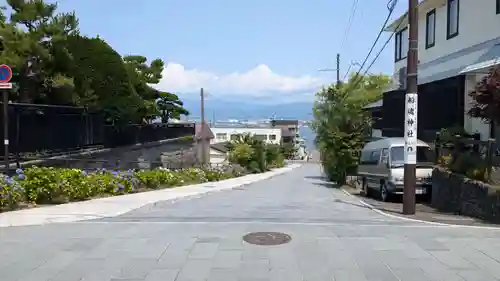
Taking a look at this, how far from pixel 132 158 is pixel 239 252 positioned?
19.0 meters

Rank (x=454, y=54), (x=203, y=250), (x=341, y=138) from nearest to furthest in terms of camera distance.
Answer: (x=203, y=250) → (x=454, y=54) → (x=341, y=138)

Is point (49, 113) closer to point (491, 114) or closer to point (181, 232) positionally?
point (181, 232)

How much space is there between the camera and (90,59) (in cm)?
2136

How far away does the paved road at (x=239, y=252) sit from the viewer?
5.59 metres

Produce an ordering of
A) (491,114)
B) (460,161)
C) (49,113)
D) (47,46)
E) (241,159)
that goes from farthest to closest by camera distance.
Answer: (241,159) → (47,46) → (49,113) → (460,161) → (491,114)

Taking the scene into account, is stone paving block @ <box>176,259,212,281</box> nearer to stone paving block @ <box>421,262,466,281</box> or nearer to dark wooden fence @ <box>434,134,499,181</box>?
stone paving block @ <box>421,262,466,281</box>

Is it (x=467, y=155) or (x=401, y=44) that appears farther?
(x=401, y=44)

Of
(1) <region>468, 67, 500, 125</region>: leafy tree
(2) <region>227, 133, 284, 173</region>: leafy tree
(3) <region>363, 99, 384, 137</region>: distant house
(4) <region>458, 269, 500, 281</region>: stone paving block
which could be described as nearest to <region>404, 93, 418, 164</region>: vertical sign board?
(1) <region>468, 67, 500, 125</region>: leafy tree

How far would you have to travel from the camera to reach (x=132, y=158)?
80.5 ft

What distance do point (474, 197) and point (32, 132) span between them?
498 inches

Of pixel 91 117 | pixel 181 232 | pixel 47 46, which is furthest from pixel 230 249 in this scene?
pixel 47 46

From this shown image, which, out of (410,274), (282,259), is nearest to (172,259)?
(282,259)

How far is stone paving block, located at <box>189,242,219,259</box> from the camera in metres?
6.27

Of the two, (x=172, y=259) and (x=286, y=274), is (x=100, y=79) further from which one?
(x=286, y=274)
